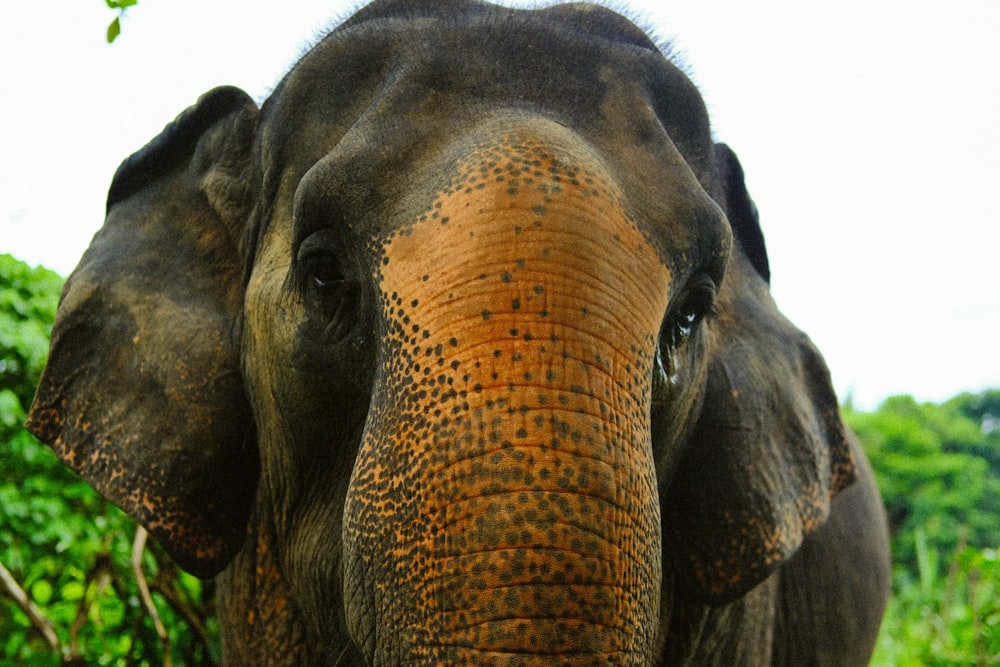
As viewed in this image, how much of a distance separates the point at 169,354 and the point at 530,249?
1.08 metres

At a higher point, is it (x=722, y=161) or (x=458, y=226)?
(x=722, y=161)

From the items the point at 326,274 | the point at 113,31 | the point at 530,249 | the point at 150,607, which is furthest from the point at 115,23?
the point at 150,607

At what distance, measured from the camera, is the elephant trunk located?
1234mm

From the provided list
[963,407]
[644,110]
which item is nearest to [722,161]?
[644,110]

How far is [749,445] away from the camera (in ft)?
7.29

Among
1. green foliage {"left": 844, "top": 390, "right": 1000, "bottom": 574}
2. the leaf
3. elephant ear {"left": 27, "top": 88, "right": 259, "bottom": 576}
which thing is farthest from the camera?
green foliage {"left": 844, "top": 390, "right": 1000, "bottom": 574}

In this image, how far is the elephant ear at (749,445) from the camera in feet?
7.00

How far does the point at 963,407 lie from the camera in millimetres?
28297

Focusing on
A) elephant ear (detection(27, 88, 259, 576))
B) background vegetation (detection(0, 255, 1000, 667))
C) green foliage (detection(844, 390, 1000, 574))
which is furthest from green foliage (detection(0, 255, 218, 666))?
green foliage (detection(844, 390, 1000, 574))

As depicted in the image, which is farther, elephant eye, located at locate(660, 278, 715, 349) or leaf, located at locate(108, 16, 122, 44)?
leaf, located at locate(108, 16, 122, 44)

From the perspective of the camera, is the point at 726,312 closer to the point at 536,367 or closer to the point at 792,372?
the point at 792,372

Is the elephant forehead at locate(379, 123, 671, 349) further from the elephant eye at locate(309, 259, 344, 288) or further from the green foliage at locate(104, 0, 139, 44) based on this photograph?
the green foliage at locate(104, 0, 139, 44)

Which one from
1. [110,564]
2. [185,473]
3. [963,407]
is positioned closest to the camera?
[185,473]

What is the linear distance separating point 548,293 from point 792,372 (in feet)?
4.34
